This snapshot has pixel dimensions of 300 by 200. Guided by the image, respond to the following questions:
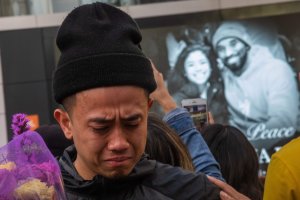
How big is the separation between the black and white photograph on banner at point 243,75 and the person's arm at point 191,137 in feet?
37.7

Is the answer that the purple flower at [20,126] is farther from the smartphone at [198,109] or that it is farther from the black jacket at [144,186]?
the smartphone at [198,109]

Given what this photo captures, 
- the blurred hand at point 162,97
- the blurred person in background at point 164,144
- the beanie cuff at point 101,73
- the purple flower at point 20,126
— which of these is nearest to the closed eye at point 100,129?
the beanie cuff at point 101,73

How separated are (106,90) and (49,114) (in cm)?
1315

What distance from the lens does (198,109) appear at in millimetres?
3195

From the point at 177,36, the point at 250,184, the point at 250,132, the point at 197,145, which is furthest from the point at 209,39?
the point at 197,145

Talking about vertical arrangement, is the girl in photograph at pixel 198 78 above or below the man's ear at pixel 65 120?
below

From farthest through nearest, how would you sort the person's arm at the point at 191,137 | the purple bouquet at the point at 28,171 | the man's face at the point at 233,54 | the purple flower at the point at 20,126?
the man's face at the point at 233,54 < the person's arm at the point at 191,137 < the purple flower at the point at 20,126 < the purple bouquet at the point at 28,171

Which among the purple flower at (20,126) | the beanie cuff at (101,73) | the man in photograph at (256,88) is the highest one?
the beanie cuff at (101,73)

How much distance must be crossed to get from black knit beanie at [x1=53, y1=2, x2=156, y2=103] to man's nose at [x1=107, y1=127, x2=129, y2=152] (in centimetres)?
12

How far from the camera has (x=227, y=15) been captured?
48.4ft

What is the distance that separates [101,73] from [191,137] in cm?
75

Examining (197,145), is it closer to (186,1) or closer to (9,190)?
(9,190)

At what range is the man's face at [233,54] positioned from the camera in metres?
14.1

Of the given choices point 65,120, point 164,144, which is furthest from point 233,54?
point 65,120
